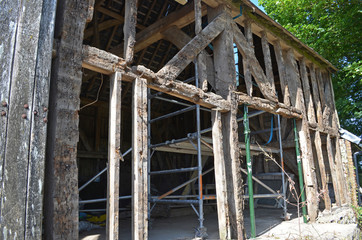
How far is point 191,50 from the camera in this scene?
4.81 metres

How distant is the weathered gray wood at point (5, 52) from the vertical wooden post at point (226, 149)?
324 centimetres

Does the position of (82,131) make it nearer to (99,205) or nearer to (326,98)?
(99,205)

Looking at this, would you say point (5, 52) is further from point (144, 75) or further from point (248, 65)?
point (248, 65)

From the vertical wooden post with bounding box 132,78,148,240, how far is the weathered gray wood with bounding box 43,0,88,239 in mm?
763

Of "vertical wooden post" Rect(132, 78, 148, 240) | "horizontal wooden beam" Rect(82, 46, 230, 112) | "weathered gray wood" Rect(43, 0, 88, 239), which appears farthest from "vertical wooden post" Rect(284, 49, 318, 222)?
Answer: "weathered gray wood" Rect(43, 0, 88, 239)

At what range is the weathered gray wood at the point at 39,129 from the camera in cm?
252

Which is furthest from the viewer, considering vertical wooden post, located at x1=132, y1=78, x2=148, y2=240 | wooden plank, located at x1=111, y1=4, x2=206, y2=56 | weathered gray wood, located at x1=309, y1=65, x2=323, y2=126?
weathered gray wood, located at x1=309, y1=65, x2=323, y2=126

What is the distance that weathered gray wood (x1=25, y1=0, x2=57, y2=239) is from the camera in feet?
8.27

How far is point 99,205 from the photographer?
914cm

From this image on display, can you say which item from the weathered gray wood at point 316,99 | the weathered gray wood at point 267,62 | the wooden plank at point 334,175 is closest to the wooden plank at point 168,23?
the weathered gray wood at point 267,62

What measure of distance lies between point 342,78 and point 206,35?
28.5 feet

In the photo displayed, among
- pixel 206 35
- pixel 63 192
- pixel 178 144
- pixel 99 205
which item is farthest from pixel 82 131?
pixel 63 192

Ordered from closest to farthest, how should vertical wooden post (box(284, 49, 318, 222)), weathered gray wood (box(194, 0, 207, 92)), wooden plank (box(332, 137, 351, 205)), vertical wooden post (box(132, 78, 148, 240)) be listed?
vertical wooden post (box(132, 78, 148, 240)) → weathered gray wood (box(194, 0, 207, 92)) → vertical wooden post (box(284, 49, 318, 222)) → wooden plank (box(332, 137, 351, 205))

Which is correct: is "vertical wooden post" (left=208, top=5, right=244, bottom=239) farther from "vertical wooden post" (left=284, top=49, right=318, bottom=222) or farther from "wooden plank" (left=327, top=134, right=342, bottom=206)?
"wooden plank" (left=327, top=134, right=342, bottom=206)
